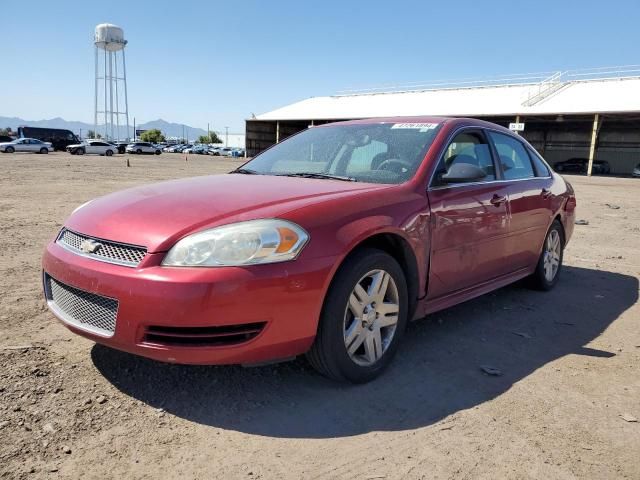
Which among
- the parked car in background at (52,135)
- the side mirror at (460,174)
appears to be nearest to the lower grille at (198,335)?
the side mirror at (460,174)

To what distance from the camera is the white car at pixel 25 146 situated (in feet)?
141

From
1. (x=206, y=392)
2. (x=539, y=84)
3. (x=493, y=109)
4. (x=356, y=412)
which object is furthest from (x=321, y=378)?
(x=539, y=84)

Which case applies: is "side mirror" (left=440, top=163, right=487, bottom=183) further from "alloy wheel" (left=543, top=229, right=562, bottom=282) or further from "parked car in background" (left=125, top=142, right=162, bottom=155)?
"parked car in background" (left=125, top=142, right=162, bottom=155)

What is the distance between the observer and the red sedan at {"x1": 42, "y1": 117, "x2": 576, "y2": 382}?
246 centimetres

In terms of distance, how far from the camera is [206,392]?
281cm

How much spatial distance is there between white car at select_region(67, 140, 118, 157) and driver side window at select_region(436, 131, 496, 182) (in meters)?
48.3

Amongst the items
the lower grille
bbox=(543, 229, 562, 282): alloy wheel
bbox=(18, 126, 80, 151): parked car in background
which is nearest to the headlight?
the lower grille

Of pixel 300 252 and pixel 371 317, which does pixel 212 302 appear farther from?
pixel 371 317

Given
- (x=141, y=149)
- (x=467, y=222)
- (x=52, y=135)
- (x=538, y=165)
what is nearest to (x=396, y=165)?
(x=467, y=222)

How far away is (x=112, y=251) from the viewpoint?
8.68 ft

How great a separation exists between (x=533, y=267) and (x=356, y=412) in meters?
2.98

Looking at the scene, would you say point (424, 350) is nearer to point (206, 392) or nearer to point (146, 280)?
point (206, 392)

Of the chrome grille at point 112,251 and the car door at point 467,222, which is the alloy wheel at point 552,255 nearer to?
the car door at point 467,222

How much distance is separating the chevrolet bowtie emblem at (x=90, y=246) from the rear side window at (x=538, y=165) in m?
4.07
